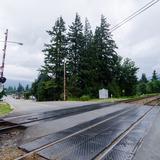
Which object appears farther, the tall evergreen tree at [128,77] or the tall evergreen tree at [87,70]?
the tall evergreen tree at [128,77]

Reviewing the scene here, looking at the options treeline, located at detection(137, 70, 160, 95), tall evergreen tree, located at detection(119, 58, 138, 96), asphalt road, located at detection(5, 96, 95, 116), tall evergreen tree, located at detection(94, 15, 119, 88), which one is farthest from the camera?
treeline, located at detection(137, 70, 160, 95)

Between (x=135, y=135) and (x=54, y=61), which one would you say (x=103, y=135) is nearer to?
(x=135, y=135)

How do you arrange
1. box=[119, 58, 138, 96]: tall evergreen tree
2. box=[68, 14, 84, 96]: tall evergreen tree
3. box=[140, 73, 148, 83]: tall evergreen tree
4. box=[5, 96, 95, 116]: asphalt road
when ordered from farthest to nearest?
box=[140, 73, 148, 83]: tall evergreen tree, box=[119, 58, 138, 96]: tall evergreen tree, box=[68, 14, 84, 96]: tall evergreen tree, box=[5, 96, 95, 116]: asphalt road

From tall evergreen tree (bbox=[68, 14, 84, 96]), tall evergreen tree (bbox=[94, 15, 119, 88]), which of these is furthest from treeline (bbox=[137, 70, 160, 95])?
tall evergreen tree (bbox=[68, 14, 84, 96])

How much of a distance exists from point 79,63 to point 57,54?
5.98m

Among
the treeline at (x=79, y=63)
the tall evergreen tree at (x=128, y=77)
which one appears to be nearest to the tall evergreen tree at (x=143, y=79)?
the tall evergreen tree at (x=128, y=77)

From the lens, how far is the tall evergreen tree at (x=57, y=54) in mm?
60688

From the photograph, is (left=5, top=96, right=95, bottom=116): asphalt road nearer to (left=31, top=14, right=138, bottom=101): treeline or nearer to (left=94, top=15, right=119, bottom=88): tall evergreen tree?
(left=31, top=14, right=138, bottom=101): treeline

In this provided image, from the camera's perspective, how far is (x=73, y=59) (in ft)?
211

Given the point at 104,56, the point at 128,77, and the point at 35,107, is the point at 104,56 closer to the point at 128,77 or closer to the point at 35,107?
the point at 128,77

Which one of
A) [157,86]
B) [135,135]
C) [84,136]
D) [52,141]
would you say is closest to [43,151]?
[52,141]

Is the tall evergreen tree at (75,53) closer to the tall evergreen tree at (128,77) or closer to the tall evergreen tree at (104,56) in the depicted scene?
the tall evergreen tree at (104,56)

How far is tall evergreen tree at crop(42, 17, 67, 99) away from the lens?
60.7m

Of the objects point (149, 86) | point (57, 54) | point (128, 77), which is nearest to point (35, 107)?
point (57, 54)
